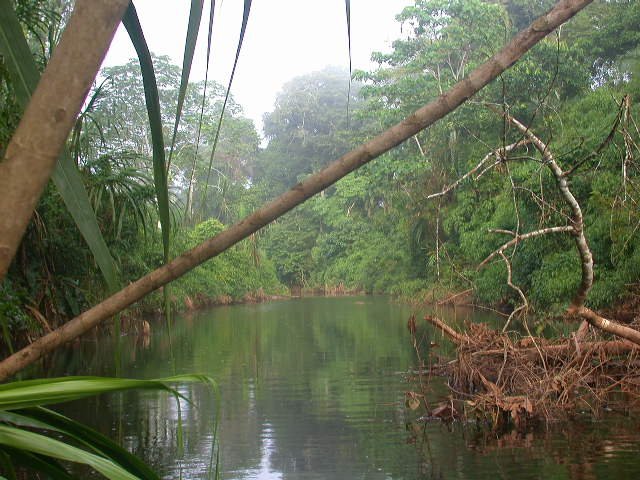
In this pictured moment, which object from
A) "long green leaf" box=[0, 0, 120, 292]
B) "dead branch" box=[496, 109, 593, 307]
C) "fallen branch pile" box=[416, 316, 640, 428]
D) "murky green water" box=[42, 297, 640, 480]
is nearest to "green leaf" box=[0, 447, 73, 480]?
"long green leaf" box=[0, 0, 120, 292]

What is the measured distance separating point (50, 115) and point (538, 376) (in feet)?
19.7

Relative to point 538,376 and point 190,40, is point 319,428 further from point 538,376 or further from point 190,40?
point 190,40

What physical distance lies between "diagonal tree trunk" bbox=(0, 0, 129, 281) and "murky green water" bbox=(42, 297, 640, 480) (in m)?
1.34

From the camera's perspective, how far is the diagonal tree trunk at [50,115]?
0.52m

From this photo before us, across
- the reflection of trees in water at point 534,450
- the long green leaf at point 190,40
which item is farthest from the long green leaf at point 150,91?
the reflection of trees in water at point 534,450

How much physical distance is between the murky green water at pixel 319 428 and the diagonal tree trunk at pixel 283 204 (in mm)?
1137

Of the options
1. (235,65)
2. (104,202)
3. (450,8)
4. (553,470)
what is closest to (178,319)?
(104,202)

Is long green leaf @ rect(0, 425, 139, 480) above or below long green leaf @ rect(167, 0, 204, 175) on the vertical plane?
below

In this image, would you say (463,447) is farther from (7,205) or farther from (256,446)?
(7,205)

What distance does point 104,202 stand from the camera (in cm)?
989

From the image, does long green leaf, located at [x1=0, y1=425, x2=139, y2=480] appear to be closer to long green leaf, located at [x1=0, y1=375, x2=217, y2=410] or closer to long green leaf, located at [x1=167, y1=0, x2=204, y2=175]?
long green leaf, located at [x1=0, y1=375, x2=217, y2=410]

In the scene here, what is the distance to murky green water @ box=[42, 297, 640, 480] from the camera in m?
4.63

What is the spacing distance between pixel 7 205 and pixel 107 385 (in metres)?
0.14

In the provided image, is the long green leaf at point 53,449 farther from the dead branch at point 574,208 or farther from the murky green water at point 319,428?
the dead branch at point 574,208
